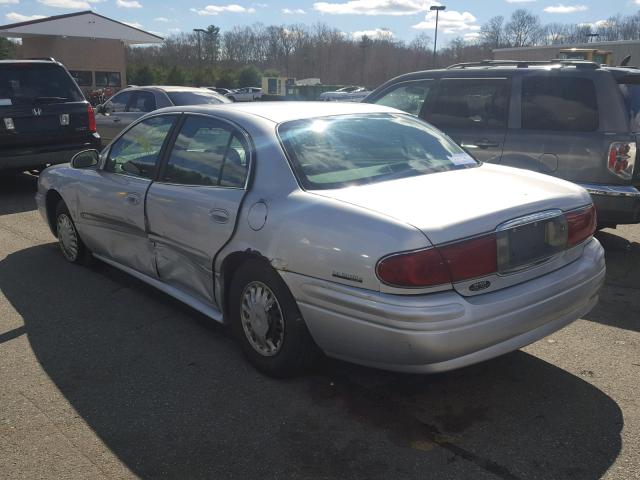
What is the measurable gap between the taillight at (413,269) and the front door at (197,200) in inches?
43.7

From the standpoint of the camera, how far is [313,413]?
122 inches

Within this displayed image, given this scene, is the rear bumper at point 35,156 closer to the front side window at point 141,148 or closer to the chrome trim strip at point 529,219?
the front side window at point 141,148

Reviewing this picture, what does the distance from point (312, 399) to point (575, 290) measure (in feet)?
5.02

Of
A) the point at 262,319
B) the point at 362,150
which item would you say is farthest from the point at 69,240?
the point at 362,150

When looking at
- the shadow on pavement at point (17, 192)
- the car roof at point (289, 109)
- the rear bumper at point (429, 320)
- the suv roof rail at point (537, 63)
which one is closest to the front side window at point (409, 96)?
the suv roof rail at point (537, 63)

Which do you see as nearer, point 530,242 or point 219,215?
point 530,242

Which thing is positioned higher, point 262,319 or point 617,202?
point 617,202

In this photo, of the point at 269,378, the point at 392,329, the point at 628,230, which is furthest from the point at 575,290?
the point at 628,230

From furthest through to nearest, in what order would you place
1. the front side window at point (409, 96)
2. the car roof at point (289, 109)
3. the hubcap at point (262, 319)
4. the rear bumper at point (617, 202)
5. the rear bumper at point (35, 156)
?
the rear bumper at point (35, 156)
the front side window at point (409, 96)
the rear bumper at point (617, 202)
the car roof at point (289, 109)
the hubcap at point (262, 319)

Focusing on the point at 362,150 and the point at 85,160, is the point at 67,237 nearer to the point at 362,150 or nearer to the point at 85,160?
the point at 85,160

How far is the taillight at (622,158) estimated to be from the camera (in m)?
5.31

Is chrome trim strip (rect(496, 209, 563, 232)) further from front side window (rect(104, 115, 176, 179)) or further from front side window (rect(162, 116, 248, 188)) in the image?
front side window (rect(104, 115, 176, 179))

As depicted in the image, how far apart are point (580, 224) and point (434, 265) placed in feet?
3.80

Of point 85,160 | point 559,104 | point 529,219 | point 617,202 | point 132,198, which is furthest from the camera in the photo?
point 559,104
